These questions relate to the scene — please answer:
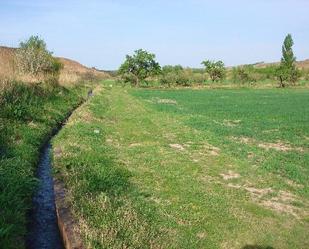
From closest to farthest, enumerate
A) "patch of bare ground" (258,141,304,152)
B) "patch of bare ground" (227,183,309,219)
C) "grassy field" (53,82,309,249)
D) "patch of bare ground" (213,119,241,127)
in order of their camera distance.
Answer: "grassy field" (53,82,309,249), "patch of bare ground" (227,183,309,219), "patch of bare ground" (258,141,304,152), "patch of bare ground" (213,119,241,127)

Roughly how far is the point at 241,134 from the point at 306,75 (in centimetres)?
7226

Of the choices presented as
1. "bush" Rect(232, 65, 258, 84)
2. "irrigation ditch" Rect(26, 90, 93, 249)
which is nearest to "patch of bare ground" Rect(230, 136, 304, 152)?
"irrigation ditch" Rect(26, 90, 93, 249)

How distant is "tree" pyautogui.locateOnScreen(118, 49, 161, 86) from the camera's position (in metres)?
68.9

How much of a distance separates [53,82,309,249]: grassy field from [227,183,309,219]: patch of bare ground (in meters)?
0.02

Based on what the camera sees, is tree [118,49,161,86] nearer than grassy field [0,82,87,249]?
No

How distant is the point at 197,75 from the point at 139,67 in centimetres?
1444

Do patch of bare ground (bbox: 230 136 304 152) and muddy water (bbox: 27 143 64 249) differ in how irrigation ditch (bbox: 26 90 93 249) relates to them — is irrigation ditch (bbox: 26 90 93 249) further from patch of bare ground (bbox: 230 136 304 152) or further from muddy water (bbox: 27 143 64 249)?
patch of bare ground (bbox: 230 136 304 152)

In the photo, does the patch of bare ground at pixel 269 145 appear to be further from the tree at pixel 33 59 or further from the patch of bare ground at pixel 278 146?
the tree at pixel 33 59

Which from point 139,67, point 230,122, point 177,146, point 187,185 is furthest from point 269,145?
point 139,67

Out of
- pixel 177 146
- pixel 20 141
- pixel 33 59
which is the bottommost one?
pixel 177 146

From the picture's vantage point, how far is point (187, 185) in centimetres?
1050

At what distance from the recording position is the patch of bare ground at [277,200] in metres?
9.02

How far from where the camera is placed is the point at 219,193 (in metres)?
9.97

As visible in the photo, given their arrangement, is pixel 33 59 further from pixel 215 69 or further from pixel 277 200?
pixel 215 69
